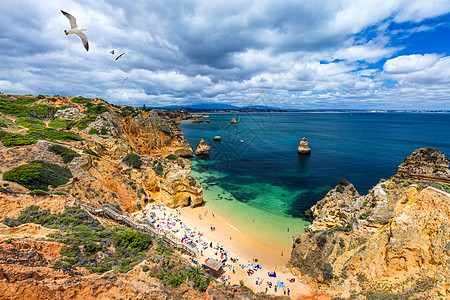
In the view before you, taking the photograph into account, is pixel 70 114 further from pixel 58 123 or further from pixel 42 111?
pixel 58 123

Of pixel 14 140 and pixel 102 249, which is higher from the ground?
pixel 14 140

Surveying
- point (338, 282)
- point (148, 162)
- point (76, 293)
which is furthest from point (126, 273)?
point (148, 162)

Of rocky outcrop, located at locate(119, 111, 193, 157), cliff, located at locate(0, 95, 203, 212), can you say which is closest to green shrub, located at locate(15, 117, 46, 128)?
cliff, located at locate(0, 95, 203, 212)

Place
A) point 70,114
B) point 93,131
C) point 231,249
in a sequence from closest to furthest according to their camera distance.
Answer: point 231,249, point 93,131, point 70,114

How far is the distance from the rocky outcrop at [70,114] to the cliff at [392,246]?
4495 cm

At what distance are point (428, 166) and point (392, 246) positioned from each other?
14636 mm

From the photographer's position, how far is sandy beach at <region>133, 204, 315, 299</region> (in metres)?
17.6

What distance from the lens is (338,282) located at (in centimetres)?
1575

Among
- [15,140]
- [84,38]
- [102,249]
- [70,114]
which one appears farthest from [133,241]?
[70,114]

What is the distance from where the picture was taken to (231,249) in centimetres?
2244

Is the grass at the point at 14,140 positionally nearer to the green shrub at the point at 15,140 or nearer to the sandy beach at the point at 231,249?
the green shrub at the point at 15,140

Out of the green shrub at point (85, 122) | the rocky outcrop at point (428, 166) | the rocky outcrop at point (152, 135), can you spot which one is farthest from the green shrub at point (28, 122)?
the rocky outcrop at point (428, 166)

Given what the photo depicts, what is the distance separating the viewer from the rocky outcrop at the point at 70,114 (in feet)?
127

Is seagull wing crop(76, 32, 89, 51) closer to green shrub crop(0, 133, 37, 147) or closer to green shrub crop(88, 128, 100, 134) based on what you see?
green shrub crop(0, 133, 37, 147)
